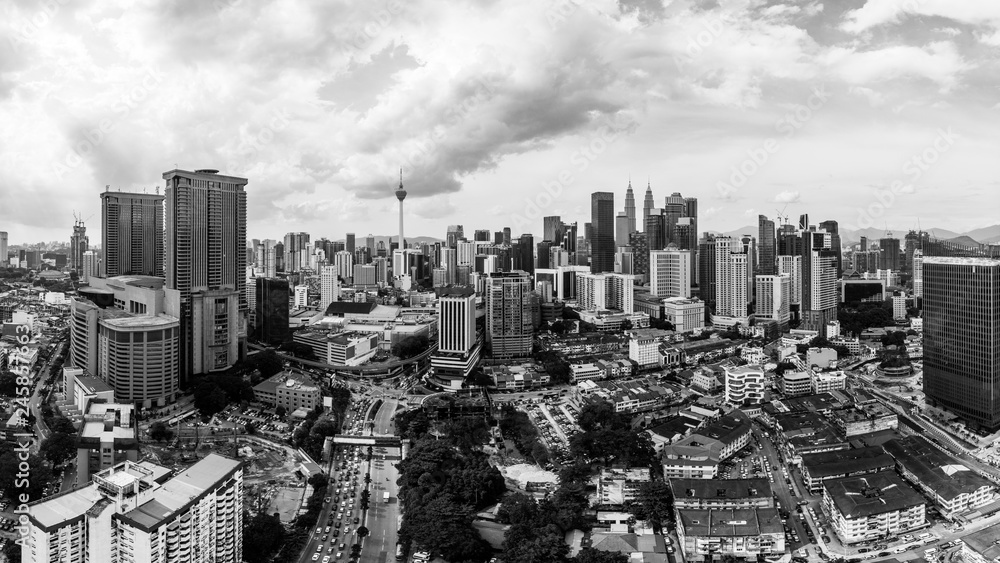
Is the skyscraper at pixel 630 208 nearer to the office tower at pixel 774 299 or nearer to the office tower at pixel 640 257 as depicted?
the office tower at pixel 640 257

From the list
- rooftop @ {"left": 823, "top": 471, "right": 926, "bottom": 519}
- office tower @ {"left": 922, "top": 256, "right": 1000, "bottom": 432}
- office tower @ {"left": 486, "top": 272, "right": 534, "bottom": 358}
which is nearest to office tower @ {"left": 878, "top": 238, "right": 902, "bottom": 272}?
office tower @ {"left": 486, "top": 272, "right": 534, "bottom": 358}

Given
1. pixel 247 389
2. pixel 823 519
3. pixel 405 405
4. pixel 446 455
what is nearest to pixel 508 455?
pixel 446 455

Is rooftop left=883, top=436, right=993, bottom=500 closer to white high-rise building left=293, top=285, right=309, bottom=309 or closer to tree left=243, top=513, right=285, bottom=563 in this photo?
tree left=243, top=513, right=285, bottom=563

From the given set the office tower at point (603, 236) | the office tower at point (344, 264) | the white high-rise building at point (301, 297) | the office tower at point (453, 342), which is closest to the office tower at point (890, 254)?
the office tower at point (603, 236)

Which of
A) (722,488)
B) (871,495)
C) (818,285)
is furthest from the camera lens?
(818,285)

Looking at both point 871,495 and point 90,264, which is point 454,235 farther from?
point 871,495

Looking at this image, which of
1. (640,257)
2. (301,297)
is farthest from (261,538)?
(640,257)

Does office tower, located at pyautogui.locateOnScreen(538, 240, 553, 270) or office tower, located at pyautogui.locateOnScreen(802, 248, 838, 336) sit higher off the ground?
office tower, located at pyautogui.locateOnScreen(538, 240, 553, 270)
